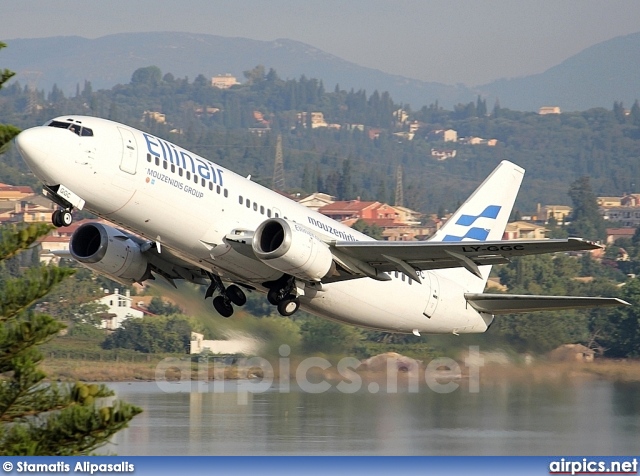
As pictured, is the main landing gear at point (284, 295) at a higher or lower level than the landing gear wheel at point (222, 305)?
higher

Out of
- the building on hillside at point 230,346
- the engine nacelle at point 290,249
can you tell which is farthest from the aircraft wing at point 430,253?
the building on hillside at point 230,346

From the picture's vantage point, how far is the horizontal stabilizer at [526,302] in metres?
35.2

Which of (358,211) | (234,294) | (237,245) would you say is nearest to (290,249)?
(237,245)

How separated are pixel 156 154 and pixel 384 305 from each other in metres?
8.93

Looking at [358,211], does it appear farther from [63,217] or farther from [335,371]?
[63,217]

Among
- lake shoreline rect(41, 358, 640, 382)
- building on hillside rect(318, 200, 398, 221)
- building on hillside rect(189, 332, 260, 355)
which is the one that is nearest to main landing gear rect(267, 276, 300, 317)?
building on hillside rect(189, 332, 260, 355)

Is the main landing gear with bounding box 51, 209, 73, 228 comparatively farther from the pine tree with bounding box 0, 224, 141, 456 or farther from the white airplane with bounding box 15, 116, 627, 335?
the pine tree with bounding box 0, 224, 141, 456

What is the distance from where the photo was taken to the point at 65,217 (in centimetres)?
2981

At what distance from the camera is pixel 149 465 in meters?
19.6

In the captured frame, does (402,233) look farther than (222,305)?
Yes

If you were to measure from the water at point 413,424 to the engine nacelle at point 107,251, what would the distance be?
8741 millimetres

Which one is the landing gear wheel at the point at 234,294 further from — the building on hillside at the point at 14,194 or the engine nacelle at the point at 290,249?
the building on hillside at the point at 14,194

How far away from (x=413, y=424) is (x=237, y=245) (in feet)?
54.6

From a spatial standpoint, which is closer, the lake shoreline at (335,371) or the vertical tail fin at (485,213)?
the vertical tail fin at (485,213)
